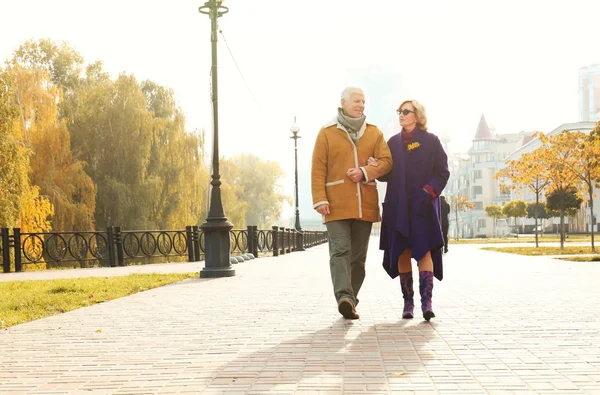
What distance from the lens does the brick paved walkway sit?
13.1ft

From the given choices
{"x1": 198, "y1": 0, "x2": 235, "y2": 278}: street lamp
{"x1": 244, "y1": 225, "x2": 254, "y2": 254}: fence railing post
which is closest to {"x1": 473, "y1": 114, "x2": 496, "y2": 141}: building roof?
{"x1": 244, "y1": 225, "x2": 254, "y2": 254}: fence railing post

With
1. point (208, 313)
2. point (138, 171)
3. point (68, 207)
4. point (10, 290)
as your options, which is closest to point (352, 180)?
point (208, 313)

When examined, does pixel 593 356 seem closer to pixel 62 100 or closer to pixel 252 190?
pixel 62 100

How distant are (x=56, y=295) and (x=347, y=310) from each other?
17.5ft

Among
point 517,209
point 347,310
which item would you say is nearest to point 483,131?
point 517,209

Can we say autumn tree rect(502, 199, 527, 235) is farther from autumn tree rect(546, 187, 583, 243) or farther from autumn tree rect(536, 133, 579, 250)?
autumn tree rect(536, 133, 579, 250)

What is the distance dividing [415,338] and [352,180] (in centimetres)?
161

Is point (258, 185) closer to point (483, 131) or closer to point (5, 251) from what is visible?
point (5, 251)

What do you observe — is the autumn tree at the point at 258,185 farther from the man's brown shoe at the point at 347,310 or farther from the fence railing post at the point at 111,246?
the man's brown shoe at the point at 347,310

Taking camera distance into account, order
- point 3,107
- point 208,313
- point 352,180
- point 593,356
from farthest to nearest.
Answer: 1. point 3,107
2. point 208,313
3. point 352,180
4. point 593,356

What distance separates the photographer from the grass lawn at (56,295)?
8.13 metres

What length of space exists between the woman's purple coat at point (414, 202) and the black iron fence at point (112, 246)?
15007mm

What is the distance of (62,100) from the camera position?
95.0 feet

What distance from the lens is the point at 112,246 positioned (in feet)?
69.4
